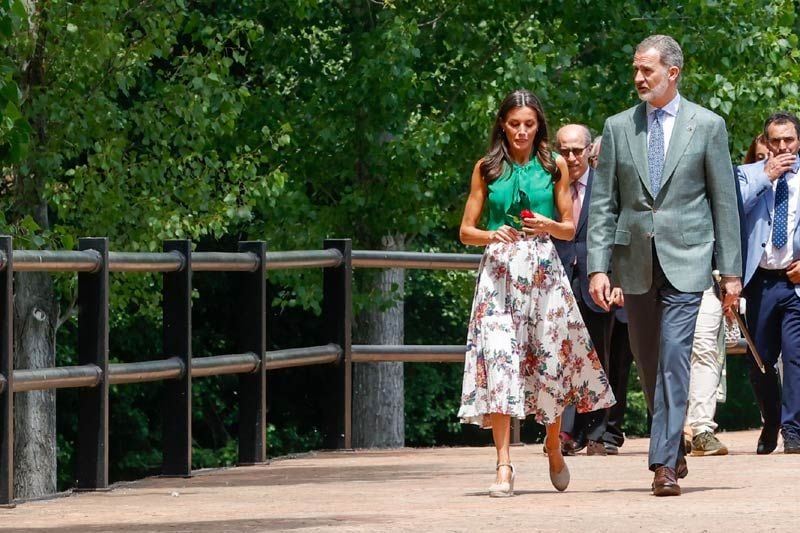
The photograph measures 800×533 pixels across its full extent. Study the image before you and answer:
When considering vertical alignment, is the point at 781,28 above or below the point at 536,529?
above

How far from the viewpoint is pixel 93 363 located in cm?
1001

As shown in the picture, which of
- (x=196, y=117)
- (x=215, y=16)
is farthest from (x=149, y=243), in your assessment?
(x=215, y=16)

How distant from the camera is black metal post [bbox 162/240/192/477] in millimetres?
10680

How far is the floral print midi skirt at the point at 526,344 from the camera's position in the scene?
9133 mm

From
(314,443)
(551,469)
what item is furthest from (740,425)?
(551,469)

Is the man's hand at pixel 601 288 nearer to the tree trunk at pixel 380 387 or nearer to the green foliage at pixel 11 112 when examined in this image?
the green foliage at pixel 11 112

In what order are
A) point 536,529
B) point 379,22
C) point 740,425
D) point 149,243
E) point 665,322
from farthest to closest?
1. point 740,425
2. point 379,22
3. point 149,243
4. point 665,322
5. point 536,529

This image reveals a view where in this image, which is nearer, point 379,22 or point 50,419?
point 50,419

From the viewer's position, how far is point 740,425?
37.0 m

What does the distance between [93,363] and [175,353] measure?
803 mm

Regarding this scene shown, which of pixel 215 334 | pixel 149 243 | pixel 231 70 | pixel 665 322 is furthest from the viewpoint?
pixel 215 334

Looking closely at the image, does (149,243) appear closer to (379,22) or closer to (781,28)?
(379,22)

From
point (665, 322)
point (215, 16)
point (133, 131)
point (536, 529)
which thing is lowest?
point (536, 529)

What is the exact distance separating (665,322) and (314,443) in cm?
2167
